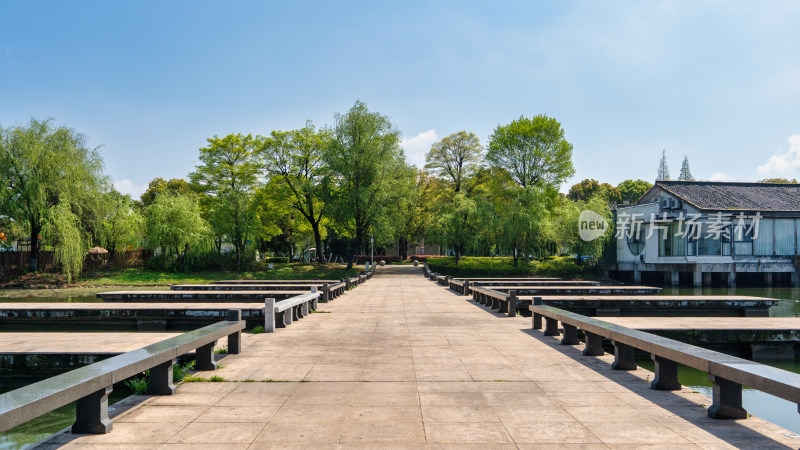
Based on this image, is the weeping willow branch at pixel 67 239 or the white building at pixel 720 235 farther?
the white building at pixel 720 235

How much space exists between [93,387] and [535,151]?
51.0 metres

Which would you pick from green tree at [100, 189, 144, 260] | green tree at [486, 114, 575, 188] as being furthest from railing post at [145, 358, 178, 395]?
green tree at [486, 114, 575, 188]

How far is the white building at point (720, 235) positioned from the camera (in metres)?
39.8

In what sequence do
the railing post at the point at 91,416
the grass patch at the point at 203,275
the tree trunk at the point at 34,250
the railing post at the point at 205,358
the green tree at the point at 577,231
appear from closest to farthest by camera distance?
the railing post at the point at 91,416 < the railing post at the point at 205,358 < the tree trunk at the point at 34,250 < the grass patch at the point at 203,275 < the green tree at the point at 577,231

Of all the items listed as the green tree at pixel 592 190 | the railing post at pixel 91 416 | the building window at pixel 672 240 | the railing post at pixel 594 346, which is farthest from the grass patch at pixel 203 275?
the green tree at pixel 592 190

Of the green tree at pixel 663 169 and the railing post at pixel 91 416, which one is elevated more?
the green tree at pixel 663 169

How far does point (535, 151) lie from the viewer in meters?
51.5

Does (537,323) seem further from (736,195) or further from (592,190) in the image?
(592,190)

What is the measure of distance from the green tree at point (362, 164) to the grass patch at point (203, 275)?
484 cm

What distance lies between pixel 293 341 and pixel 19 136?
118 ft

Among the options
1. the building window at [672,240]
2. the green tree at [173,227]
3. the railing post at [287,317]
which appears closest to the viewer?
the railing post at [287,317]

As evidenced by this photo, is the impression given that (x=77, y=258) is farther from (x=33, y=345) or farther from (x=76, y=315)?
(x=33, y=345)

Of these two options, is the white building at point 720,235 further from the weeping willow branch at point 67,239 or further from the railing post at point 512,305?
→ the weeping willow branch at point 67,239

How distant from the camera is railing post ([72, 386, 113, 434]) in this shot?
4875 millimetres
